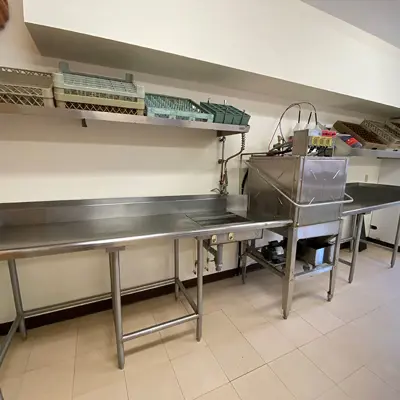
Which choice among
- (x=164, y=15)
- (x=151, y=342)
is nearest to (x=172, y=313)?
(x=151, y=342)

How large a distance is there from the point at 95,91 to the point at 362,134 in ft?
9.23

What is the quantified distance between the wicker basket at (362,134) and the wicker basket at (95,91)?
236 cm

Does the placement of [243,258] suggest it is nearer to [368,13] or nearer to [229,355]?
[229,355]

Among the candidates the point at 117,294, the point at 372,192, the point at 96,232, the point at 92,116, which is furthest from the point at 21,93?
the point at 372,192

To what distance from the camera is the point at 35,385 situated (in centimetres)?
131

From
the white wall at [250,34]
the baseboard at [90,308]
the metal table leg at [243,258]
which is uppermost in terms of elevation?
the white wall at [250,34]

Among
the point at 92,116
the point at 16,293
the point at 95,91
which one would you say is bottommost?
the point at 16,293

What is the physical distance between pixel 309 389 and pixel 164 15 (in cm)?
231

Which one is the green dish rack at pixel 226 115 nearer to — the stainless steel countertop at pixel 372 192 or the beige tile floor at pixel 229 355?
the beige tile floor at pixel 229 355

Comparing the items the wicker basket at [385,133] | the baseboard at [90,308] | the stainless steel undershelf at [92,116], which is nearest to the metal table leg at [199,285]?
the baseboard at [90,308]

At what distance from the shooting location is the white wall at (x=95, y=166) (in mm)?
1479

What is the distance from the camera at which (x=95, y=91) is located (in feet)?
4.07

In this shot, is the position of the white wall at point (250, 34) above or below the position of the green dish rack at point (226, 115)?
above

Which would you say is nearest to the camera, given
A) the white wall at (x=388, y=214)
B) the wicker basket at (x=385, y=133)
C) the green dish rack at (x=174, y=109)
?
the green dish rack at (x=174, y=109)
